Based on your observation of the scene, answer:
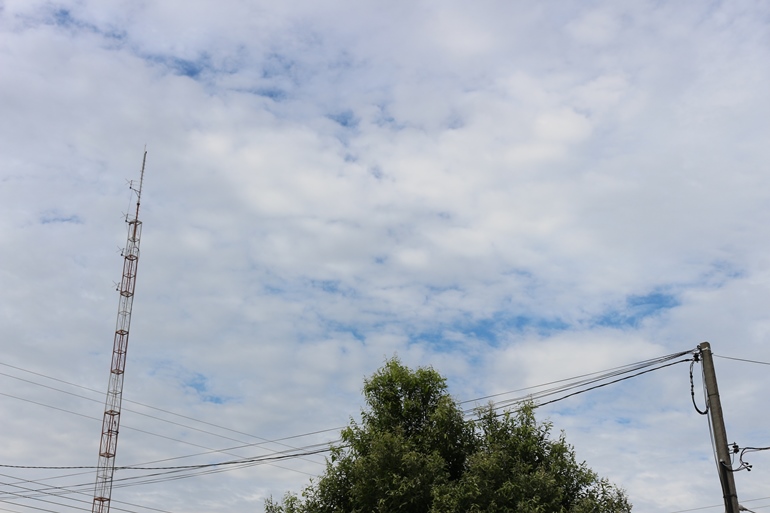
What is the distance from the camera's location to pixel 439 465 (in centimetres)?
3133

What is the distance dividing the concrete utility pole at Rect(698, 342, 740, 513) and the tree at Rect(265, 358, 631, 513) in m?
7.34

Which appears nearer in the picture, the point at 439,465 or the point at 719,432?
the point at 719,432

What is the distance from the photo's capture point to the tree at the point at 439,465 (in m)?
29.8

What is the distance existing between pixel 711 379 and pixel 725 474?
2934mm

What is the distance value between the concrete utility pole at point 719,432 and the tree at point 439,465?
289 inches

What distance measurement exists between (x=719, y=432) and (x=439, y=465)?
11.7 meters

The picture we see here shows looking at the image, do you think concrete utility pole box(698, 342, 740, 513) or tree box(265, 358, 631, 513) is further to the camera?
tree box(265, 358, 631, 513)

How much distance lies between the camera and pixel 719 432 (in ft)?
76.7

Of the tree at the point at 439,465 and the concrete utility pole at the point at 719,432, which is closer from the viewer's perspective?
the concrete utility pole at the point at 719,432

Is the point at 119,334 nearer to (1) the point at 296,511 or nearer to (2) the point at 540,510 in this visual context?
(1) the point at 296,511

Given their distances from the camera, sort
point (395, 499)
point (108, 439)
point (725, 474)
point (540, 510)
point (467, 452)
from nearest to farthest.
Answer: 1. point (725, 474)
2. point (540, 510)
3. point (395, 499)
4. point (467, 452)
5. point (108, 439)

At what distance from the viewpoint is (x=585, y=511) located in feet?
95.1

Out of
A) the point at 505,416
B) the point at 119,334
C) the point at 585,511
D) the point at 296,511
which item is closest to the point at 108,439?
the point at 119,334

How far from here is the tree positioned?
2975 centimetres
